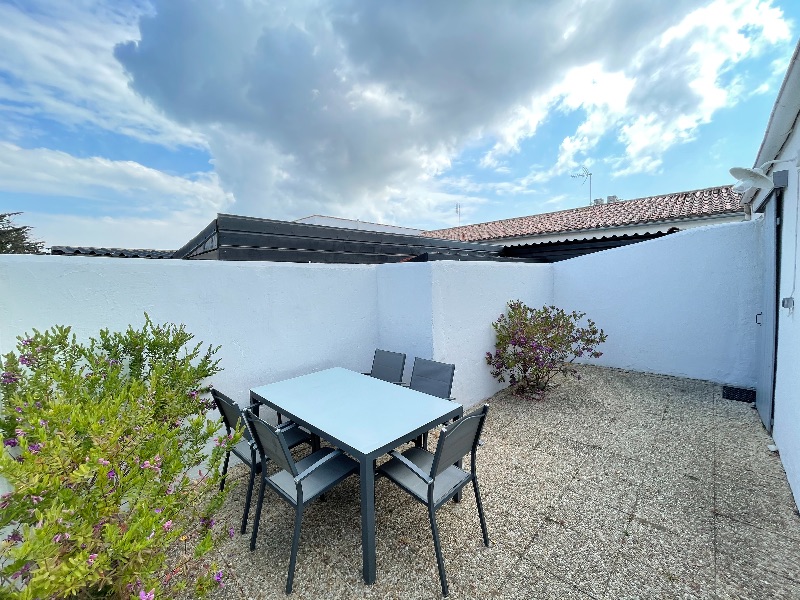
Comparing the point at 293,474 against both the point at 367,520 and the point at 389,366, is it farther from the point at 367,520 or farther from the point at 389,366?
the point at 389,366

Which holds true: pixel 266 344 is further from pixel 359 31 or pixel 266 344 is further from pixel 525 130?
pixel 525 130

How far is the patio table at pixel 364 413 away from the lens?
2475 millimetres

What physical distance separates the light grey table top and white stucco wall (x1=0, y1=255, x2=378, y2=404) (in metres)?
0.73

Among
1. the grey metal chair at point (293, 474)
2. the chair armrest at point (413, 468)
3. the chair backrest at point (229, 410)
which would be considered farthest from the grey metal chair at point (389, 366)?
the chair backrest at point (229, 410)

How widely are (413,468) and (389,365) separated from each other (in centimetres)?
237

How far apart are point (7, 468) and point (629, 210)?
19810 millimetres

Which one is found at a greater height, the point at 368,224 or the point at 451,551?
the point at 368,224

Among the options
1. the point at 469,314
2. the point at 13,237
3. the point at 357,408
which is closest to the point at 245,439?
the point at 357,408

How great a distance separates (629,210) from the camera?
1516cm

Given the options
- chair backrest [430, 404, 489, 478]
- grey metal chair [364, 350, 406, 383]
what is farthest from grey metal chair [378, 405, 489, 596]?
grey metal chair [364, 350, 406, 383]

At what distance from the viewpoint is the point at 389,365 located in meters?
4.85

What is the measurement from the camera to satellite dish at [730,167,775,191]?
12.3ft

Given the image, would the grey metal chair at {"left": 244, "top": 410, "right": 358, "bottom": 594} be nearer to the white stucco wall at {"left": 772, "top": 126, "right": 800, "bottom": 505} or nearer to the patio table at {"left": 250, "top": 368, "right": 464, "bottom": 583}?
the patio table at {"left": 250, "top": 368, "right": 464, "bottom": 583}

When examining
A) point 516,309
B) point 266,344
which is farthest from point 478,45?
point 266,344
